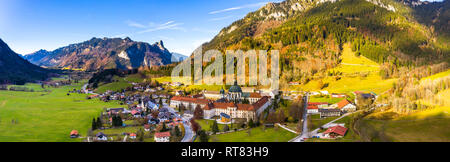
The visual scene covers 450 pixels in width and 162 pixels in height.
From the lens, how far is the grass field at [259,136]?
4156cm

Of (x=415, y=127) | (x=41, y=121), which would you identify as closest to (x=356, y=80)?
(x=415, y=127)

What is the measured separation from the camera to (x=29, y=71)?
19712cm

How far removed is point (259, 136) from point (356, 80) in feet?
239

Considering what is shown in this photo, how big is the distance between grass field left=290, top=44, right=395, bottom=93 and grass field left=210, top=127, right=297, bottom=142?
4801 centimetres

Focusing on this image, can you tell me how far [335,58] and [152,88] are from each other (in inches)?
3793

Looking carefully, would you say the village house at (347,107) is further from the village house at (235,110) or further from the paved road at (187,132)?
the paved road at (187,132)

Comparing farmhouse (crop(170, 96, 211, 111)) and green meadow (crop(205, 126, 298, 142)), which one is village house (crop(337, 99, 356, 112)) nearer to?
green meadow (crop(205, 126, 298, 142))

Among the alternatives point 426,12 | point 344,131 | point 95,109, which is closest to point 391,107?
point 344,131

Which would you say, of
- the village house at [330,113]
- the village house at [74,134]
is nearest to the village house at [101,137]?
the village house at [74,134]

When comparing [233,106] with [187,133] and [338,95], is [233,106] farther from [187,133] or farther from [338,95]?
[338,95]

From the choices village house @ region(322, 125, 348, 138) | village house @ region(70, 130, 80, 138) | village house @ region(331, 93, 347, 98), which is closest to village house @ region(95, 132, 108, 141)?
village house @ region(70, 130, 80, 138)

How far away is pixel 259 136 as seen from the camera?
43562 millimetres
